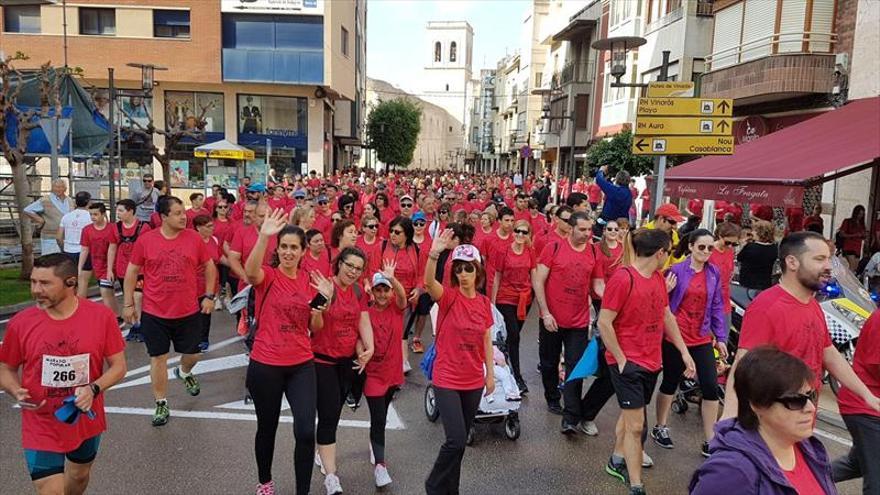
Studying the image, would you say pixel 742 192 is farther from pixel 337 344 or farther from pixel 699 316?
pixel 337 344

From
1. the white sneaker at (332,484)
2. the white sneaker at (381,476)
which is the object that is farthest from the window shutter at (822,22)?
the white sneaker at (332,484)

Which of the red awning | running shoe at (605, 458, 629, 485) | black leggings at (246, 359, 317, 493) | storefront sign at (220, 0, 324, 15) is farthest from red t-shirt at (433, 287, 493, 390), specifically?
storefront sign at (220, 0, 324, 15)

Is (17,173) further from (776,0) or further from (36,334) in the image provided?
(776,0)

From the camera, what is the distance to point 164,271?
586 centimetres

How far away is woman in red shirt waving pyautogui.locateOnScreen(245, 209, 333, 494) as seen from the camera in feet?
14.1

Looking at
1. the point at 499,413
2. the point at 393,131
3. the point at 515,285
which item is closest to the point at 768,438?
the point at 499,413

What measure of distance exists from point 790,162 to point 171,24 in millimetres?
29641

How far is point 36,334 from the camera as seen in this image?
11.6ft

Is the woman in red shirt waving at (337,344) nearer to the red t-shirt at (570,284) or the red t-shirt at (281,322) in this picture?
the red t-shirt at (281,322)

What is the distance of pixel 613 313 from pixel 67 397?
3.48m

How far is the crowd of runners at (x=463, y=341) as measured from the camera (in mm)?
3300

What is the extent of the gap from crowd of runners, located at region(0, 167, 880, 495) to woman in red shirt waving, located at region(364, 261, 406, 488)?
16 mm

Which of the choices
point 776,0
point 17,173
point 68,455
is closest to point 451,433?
point 68,455

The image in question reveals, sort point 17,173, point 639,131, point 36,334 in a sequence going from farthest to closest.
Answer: point 17,173, point 639,131, point 36,334
